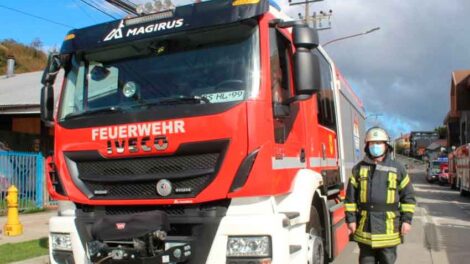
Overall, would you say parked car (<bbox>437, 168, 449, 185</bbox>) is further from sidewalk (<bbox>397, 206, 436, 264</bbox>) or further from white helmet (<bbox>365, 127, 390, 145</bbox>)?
white helmet (<bbox>365, 127, 390, 145</bbox>)

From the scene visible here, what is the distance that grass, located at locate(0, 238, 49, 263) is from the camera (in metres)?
8.39

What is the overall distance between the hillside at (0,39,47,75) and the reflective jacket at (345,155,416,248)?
47739 millimetres

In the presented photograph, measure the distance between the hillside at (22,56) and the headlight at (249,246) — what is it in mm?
48030

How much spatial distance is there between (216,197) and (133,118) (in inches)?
43.9

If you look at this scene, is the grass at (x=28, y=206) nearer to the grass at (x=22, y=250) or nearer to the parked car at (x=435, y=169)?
the grass at (x=22, y=250)

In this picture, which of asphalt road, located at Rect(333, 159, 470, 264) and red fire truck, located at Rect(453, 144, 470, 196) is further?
red fire truck, located at Rect(453, 144, 470, 196)

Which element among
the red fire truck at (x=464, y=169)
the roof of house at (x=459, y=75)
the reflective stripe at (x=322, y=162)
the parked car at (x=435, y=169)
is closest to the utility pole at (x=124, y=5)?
the reflective stripe at (x=322, y=162)

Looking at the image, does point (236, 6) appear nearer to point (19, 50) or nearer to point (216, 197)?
point (216, 197)

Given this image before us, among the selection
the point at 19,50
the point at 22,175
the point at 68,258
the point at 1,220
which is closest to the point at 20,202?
the point at 22,175

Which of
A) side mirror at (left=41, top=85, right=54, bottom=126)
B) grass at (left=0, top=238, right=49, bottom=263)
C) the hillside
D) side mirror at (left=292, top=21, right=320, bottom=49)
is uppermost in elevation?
the hillside

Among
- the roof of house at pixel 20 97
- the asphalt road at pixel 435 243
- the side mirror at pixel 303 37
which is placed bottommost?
the asphalt road at pixel 435 243

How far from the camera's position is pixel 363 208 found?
561 cm

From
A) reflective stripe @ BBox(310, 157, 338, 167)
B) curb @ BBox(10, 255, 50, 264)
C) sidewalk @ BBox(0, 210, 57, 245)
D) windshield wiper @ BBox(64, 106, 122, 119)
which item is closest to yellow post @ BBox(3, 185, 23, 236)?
sidewalk @ BBox(0, 210, 57, 245)

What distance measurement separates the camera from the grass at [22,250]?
8391mm
